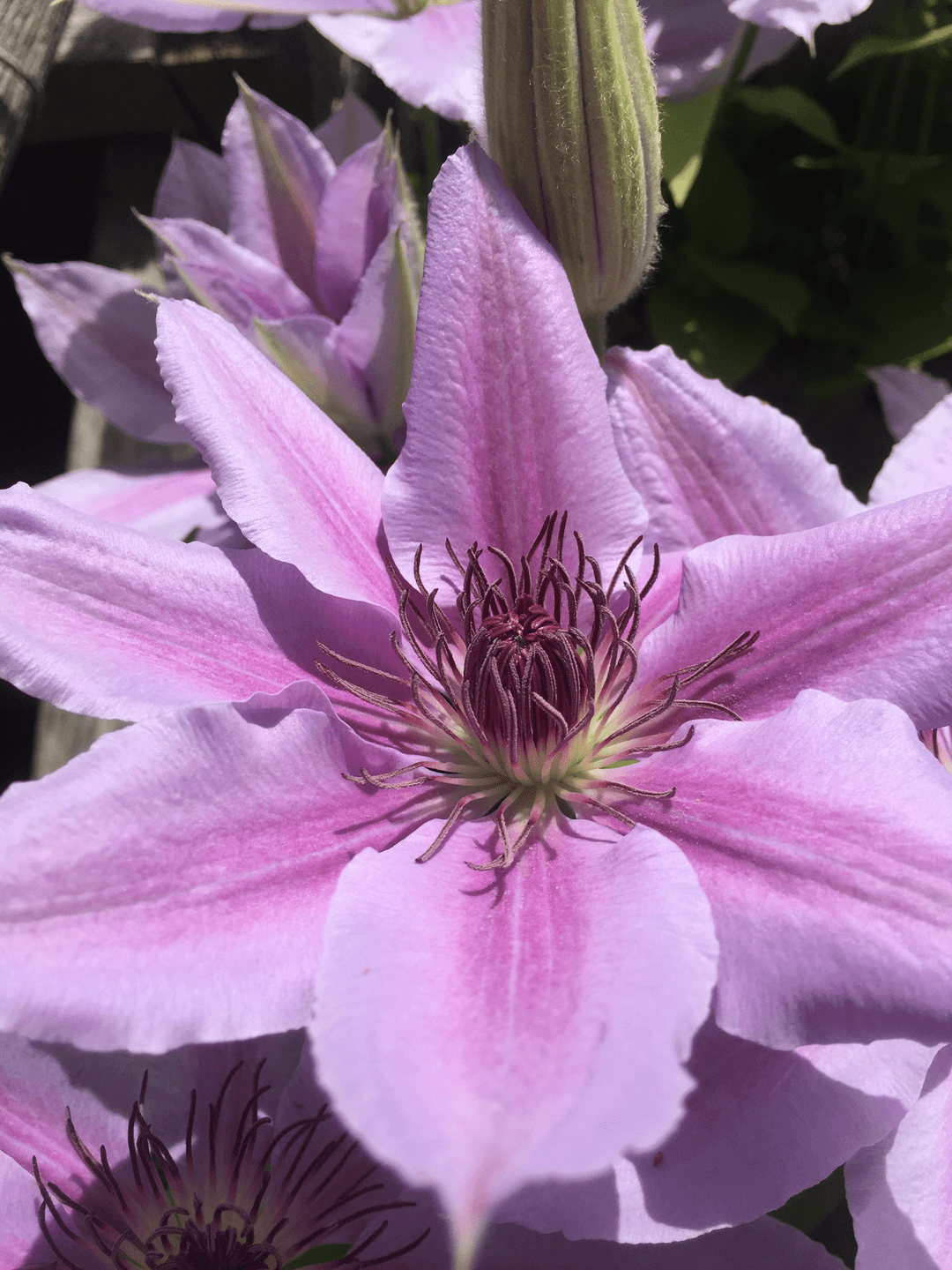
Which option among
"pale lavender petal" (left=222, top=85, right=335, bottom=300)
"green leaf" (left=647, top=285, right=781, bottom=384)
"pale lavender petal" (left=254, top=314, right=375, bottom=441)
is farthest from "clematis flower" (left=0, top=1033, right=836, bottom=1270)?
"green leaf" (left=647, top=285, right=781, bottom=384)

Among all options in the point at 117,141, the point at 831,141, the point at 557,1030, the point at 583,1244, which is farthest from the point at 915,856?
the point at 117,141

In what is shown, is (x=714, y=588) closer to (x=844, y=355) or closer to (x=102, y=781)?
(x=102, y=781)

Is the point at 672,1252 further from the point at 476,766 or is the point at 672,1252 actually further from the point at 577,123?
the point at 577,123

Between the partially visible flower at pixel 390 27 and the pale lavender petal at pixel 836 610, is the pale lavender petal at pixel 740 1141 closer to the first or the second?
the pale lavender petal at pixel 836 610

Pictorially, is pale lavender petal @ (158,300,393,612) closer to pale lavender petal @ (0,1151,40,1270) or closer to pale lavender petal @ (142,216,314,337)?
pale lavender petal @ (142,216,314,337)

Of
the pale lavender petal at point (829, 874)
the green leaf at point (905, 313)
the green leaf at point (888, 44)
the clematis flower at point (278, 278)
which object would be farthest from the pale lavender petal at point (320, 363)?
the green leaf at point (905, 313)

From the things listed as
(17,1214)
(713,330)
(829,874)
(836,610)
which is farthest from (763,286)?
(17,1214)
